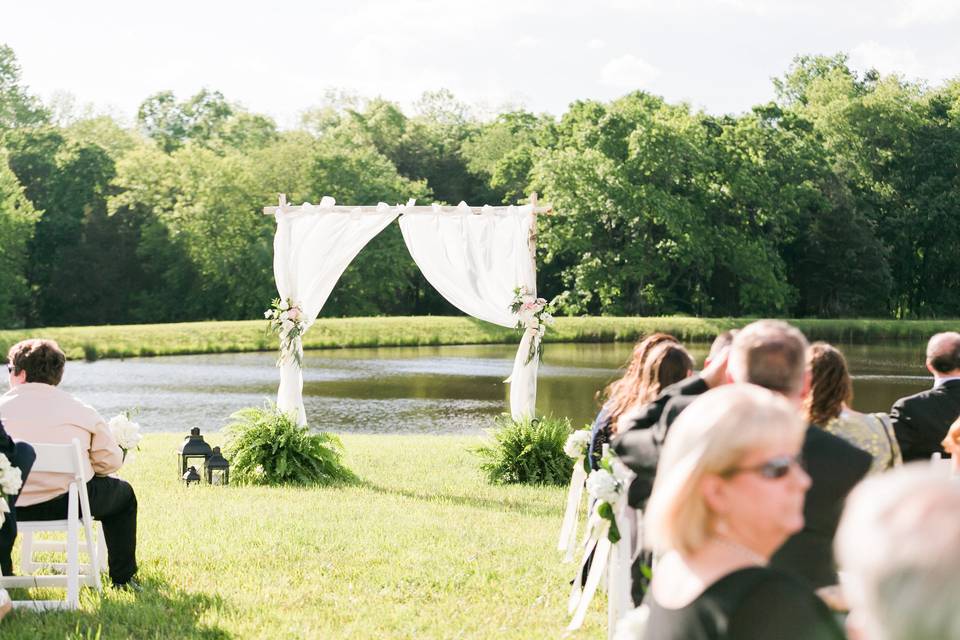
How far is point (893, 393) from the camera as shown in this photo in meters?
25.9

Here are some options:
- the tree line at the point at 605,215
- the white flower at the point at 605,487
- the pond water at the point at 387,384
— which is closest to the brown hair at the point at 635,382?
the white flower at the point at 605,487

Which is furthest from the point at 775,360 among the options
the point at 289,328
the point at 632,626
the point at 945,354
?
the point at 289,328

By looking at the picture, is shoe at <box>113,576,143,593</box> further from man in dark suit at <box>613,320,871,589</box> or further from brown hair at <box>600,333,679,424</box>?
man in dark suit at <box>613,320,871,589</box>

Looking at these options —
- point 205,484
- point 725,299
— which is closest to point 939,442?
point 205,484

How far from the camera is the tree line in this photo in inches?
1841

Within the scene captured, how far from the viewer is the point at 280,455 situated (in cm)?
1151

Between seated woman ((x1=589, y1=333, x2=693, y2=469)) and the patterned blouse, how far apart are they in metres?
0.97

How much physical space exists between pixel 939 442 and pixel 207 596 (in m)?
4.33

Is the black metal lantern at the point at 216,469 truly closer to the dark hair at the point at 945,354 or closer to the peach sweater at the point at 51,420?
the peach sweater at the point at 51,420

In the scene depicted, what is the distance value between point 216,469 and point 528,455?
319 cm

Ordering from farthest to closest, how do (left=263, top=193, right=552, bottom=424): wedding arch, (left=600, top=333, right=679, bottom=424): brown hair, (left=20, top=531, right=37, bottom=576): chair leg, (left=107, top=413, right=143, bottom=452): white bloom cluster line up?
(left=263, top=193, right=552, bottom=424): wedding arch < (left=107, top=413, right=143, bottom=452): white bloom cluster < (left=20, top=531, right=37, bottom=576): chair leg < (left=600, top=333, right=679, bottom=424): brown hair

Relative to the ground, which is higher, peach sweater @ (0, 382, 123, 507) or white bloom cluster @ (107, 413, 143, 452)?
peach sweater @ (0, 382, 123, 507)

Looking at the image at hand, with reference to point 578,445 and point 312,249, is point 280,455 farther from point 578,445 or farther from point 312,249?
point 578,445

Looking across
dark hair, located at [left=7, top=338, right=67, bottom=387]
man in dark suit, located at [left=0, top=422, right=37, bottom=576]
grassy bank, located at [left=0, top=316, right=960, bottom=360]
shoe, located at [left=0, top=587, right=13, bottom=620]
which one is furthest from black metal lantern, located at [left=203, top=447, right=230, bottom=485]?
grassy bank, located at [left=0, top=316, right=960, bottom=360]
